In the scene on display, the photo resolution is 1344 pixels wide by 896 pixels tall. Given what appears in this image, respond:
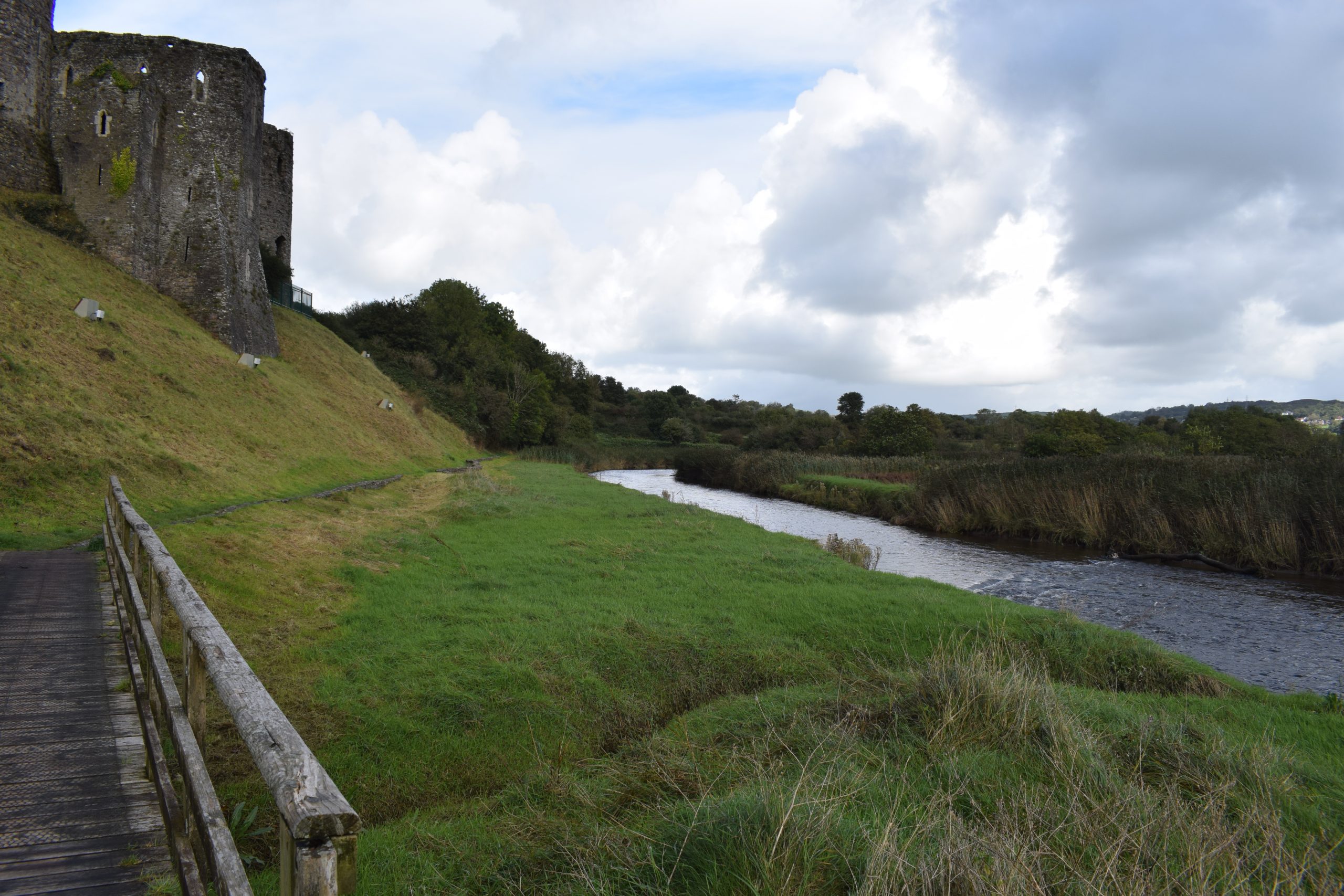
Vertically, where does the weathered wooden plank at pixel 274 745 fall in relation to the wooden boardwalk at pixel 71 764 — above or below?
above

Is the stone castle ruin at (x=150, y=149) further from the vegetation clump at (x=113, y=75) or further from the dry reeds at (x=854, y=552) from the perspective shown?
the dry reeds at (x=854, y=552)

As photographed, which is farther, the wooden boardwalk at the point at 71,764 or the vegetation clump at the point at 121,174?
the vegetation clump at the point at 121,174

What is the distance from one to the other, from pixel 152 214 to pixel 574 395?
64.1 meters

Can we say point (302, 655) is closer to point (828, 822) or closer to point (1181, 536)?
point (828, 822)

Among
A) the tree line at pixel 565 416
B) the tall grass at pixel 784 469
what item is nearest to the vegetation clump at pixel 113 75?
the tree line at pixel 565 416

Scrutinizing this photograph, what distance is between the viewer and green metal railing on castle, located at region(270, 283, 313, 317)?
44.7m

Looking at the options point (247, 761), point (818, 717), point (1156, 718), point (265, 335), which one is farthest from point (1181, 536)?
point (265, 335)

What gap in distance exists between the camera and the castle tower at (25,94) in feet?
87.8

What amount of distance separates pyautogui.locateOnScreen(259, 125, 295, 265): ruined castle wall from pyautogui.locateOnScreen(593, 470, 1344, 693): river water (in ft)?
126

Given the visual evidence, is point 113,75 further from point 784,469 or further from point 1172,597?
point 1172,597

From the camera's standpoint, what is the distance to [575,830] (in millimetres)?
4844

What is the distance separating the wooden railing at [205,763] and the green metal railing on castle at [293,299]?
4243 cm

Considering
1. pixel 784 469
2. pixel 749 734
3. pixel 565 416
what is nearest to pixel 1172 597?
pixel 749 734

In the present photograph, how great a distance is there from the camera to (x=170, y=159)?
102 ft
